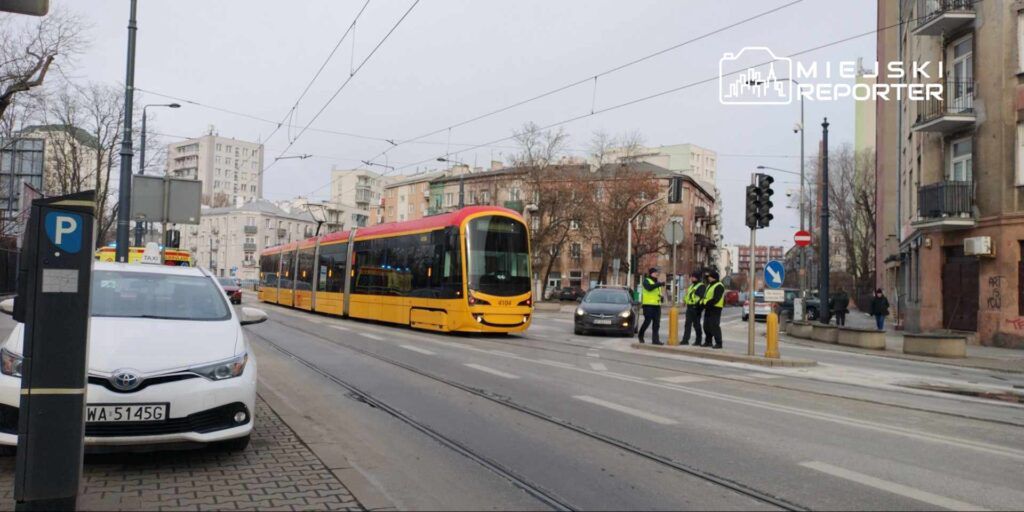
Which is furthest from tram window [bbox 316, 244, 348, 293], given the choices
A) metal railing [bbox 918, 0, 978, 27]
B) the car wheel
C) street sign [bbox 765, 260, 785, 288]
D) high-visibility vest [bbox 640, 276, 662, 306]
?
metal railing [bbox 918, 0, 978, 27]

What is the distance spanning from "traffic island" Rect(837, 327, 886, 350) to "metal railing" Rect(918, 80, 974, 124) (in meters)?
7.92

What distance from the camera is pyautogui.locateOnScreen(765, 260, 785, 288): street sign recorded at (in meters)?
18.2

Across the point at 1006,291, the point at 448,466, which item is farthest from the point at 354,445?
the point at 1006,291

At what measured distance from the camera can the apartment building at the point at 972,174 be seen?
22562mm

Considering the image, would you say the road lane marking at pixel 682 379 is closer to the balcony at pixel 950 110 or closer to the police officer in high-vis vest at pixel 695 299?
the police officer in high-vis vest at pixel 695 299

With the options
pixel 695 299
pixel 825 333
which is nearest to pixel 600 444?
pixel 695 299

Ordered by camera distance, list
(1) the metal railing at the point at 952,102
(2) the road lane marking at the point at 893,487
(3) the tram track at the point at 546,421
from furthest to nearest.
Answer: (1) the metal railing at the point at 952,102, (3) the tram track at the point at 546,421, (2) the road lane marking at the point at 893,487

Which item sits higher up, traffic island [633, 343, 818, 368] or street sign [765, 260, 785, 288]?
street sign [765, 260, 785, 288]

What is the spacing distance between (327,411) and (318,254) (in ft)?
74.4

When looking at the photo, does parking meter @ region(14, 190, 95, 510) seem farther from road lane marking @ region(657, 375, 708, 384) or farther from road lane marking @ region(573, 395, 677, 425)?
road lane marking @ region(657, 375, 708, 384)

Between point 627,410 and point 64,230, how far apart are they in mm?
6016

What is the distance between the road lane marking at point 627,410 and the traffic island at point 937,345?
45.7 ft

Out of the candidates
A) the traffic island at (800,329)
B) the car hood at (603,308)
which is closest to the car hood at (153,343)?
the car hood at (603,308)

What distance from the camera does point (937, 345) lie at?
19.2 metres
